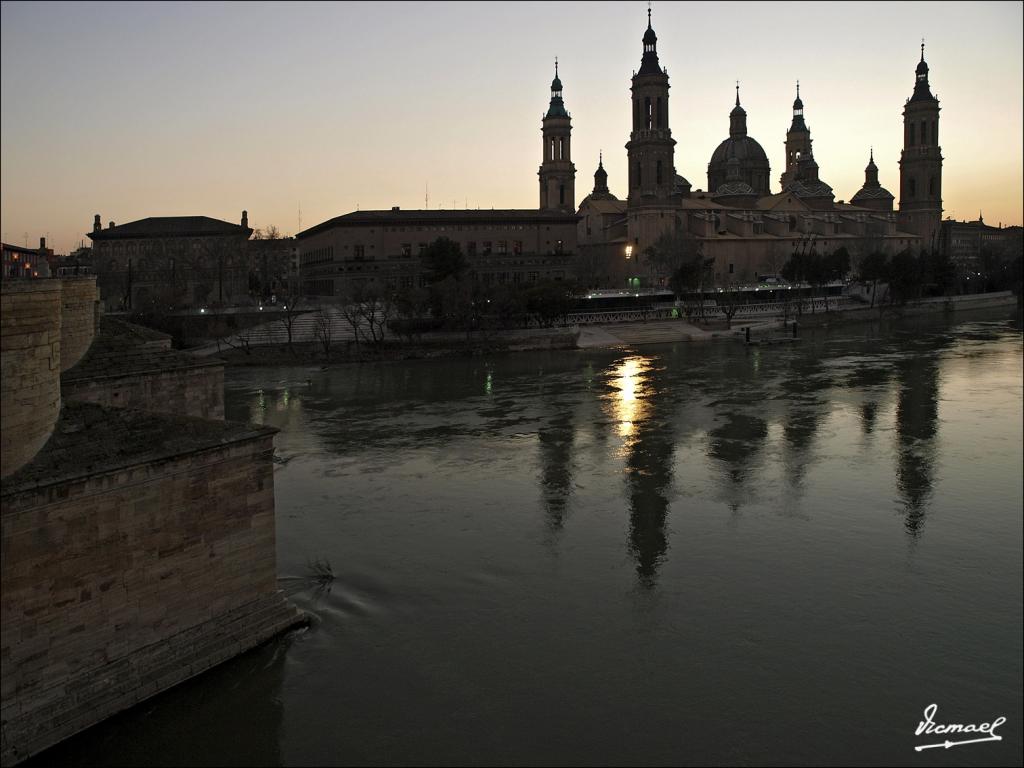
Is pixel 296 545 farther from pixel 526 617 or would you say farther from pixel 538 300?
pixel 538 300

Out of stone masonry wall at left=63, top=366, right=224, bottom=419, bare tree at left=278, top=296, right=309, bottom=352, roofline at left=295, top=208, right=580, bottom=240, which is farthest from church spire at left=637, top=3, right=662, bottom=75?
stone masonry wall at left=63, top=366, right=224, bottom=419

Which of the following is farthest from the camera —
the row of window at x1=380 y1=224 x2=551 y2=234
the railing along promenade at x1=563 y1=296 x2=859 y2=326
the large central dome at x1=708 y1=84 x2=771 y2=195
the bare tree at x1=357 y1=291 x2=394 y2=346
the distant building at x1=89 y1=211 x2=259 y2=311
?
the large central dome at x1=708 y1=84 x2=771 y2=195

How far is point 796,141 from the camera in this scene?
104062 mm

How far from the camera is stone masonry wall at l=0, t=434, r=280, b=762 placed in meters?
8.91

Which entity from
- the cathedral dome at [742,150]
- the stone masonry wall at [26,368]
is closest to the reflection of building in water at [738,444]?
the stone masonry wall at [26,368]

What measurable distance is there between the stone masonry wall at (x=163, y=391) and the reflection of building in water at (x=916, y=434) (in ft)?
40.4

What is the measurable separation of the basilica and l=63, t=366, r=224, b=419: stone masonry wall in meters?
48.0

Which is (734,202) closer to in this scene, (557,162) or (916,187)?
(557,162)

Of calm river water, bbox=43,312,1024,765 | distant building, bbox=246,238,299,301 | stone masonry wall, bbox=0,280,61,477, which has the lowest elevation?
calm river water, bbox=43,312,1024,765

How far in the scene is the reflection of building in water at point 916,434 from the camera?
17531 millimetres

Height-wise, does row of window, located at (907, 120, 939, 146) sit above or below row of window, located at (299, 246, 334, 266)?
above

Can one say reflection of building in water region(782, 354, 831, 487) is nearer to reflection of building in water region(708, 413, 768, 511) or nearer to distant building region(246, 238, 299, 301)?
reflection of building in water region(708, 413, 768, 511)

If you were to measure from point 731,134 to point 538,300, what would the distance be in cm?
5634

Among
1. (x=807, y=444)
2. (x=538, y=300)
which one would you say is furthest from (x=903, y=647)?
(x=538, y=300)
